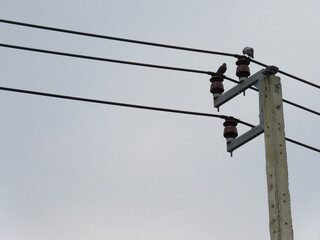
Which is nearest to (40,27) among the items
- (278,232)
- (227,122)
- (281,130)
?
(227,122)

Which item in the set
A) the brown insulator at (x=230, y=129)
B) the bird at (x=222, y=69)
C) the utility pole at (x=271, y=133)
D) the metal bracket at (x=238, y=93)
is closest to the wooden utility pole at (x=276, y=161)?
the utility pole at (x=271, y=133)

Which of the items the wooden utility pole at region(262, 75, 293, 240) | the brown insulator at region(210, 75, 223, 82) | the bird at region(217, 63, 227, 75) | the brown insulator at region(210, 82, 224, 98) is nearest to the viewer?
the wooden utility pole at region(262, 75, 293, 240)

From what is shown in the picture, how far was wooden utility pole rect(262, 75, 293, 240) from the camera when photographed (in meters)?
12.0

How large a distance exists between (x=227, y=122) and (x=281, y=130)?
1.64 m

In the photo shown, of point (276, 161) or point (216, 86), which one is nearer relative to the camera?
point (276, 161)

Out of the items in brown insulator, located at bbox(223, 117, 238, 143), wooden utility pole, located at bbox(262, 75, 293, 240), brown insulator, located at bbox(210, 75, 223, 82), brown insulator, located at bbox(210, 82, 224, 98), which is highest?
brown insulator, located at bbox(210, 75, 223, 82)

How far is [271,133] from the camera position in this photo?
41.9 feet

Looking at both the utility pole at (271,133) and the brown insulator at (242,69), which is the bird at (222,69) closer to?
the utility pole at (271,133)

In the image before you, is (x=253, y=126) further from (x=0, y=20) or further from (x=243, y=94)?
(x=0, y=20)

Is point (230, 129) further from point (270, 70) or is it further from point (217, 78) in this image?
point (270, 70)

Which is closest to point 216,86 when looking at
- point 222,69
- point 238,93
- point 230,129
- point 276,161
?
point 222,69

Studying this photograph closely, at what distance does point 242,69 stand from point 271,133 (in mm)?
1598

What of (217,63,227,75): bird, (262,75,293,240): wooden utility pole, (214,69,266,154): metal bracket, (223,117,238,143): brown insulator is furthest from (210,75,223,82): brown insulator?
(262,75,293,240): wooden utility pole

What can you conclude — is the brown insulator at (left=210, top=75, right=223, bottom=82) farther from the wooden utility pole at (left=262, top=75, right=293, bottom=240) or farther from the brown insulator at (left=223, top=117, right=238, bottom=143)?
the wooden utility pole at (left=262, top=75, right=293, bottom=240)
